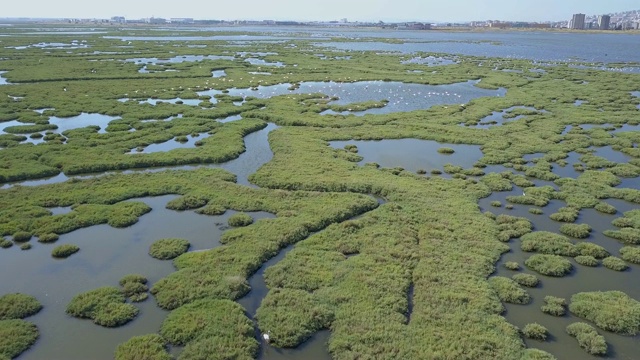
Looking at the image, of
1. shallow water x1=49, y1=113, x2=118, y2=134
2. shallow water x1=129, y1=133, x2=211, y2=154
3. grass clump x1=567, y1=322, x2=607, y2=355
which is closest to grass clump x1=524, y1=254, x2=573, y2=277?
grass clump x1=567, y1=322, x2=607, y2=355

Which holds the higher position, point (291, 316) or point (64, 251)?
point (64, 251)

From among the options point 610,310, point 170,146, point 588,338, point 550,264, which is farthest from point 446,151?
point 588,338

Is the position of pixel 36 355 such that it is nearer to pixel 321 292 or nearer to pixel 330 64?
pixel 321 292

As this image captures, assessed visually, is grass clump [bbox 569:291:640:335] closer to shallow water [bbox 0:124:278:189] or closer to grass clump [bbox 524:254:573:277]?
grass clump [bbox 524:254:573:277]

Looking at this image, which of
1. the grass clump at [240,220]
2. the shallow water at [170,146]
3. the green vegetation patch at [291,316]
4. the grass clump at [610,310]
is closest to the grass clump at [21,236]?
the grass clump at [240,220]

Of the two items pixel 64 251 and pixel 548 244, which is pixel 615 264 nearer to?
pixel 548 244

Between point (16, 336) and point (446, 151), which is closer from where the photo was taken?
point (16, 336)
